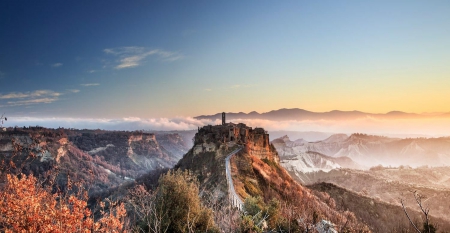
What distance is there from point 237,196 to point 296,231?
20.8 m

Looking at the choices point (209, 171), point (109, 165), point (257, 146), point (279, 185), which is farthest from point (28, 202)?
point (109, 165)

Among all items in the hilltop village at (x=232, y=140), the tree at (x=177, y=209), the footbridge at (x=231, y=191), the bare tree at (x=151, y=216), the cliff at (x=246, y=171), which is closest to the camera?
the bare tree at (x=151, y=216)

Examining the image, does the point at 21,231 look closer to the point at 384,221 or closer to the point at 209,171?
the point at 209,171

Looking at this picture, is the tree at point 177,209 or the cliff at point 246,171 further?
the cliff at point 246,171

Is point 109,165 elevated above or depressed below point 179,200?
below

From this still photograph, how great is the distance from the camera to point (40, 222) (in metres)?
8.28

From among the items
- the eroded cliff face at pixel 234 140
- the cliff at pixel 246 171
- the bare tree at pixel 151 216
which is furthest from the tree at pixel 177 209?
the eroded cliff face at pixel 234 140

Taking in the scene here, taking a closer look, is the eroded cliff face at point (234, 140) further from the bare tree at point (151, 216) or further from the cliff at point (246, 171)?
the bare tree at point (151, 216)

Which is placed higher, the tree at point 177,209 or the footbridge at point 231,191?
the tree at point 177,209

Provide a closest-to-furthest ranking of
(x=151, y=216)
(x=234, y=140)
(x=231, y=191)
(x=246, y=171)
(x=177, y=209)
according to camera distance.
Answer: (x=151, y=216) → (x=177, y=209) → (x=231, y=191) → (x=246, y=171) → (x=234, y=140)

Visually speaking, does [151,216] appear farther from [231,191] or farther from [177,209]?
[231,191]

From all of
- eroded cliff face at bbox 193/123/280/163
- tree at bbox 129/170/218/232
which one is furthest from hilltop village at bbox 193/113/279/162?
tree at bbox 129/170/218/232

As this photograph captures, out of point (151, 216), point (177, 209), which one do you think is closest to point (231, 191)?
point (177, 209)

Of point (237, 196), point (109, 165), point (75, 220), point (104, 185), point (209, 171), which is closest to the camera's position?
point (75, 220)
